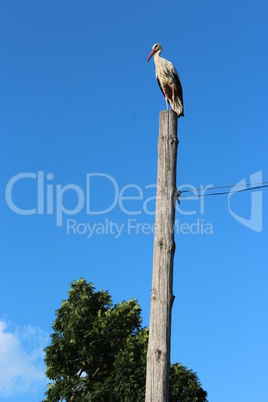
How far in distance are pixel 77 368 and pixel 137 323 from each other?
338 centimetres

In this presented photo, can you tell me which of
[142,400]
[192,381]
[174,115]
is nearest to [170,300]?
[174,115]

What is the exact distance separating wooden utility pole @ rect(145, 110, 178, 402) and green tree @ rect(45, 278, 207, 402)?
1329 centimetres

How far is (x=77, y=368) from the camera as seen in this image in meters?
21.4

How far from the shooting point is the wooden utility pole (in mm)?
6961

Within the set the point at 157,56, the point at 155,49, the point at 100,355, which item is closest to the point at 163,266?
the point at 157,56

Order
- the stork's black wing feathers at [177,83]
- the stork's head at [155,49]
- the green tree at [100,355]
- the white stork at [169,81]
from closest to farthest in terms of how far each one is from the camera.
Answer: the white stork at [169,81]
the stork's black wing feathers at [177,83]
the stork's head at [155,49]
the green tree at [100,355]

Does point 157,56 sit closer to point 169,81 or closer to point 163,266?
point 169,81

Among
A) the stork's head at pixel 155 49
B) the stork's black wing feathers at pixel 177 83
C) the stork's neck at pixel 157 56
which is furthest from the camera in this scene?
the stork's head at pixel 155 49

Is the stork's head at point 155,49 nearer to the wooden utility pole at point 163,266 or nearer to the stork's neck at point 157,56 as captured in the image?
the stork's neck at point 157,56

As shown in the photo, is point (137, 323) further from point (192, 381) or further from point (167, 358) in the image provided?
point (167, 358)

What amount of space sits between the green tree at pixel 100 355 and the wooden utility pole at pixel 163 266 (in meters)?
13.3

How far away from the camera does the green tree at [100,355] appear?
779 inches

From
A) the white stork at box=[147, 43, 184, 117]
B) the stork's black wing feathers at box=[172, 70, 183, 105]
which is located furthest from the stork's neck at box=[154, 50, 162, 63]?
the stork's black wing feathers at box=[172, 70, 183, 105]

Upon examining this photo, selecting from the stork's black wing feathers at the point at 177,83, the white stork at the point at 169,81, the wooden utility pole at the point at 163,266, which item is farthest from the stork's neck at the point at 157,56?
the wooden utility pole at the point at 163,266
